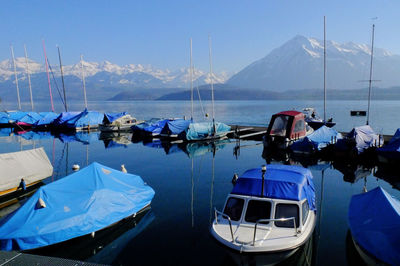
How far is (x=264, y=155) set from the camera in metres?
31.1

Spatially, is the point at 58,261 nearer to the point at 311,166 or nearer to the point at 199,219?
the point at 199,219

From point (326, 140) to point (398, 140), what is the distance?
6.78 m

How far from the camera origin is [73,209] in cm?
1203

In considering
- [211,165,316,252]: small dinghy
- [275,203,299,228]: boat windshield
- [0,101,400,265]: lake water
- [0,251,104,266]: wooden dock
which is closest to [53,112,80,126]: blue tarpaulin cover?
[0,101,400,265]: lake water

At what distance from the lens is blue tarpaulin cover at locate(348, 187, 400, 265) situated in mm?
8758

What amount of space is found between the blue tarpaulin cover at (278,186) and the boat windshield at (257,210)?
1.12 ft

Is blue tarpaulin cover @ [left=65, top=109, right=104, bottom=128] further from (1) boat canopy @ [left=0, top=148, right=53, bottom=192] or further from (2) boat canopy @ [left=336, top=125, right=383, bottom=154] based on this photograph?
(2) boat canopy @ [left=336, top=125, right=383, bottom=154]

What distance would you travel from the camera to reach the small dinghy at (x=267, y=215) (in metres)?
9.30

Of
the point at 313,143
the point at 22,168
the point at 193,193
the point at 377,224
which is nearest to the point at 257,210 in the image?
the point at 377,224

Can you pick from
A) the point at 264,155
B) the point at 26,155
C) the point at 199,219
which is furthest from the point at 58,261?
the point at 264,155

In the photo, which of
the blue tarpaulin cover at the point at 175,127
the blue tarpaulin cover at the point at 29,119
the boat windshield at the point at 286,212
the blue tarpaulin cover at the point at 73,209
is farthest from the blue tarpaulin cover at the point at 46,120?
the boat windshield at the point at 286,212

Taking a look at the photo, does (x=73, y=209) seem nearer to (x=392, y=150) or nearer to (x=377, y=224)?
(x=377, y=224)

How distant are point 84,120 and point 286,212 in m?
51.5

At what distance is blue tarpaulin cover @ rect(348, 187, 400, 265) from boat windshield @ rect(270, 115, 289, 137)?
1947 cm
